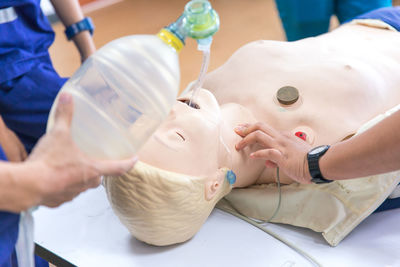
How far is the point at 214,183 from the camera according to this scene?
4.33 feet

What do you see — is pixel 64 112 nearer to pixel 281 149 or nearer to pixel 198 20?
pixel 198 20

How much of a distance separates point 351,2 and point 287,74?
722 mm

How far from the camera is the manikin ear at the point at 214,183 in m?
1.31

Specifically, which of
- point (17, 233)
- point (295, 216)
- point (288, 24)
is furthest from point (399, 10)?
point (17, 233)

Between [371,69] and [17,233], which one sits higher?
[17,233]

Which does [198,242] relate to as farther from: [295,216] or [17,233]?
[17,233]

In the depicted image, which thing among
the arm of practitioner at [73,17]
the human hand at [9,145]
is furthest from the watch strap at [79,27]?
the human hand at [9,145]

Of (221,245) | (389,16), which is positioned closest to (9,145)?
(221,245)

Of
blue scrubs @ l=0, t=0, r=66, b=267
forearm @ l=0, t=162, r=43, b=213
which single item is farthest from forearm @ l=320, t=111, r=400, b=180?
blue scrubs @ l=0, t=0, r=66, b=267

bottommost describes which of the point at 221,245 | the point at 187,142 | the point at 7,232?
the point at 221,245

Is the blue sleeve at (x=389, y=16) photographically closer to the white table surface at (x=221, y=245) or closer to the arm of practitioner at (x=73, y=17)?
the white table surface at (x=221, y=245)

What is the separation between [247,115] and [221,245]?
0.40m

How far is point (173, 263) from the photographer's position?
4.36 feet

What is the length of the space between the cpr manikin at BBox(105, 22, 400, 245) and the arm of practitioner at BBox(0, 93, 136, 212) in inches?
13.5
